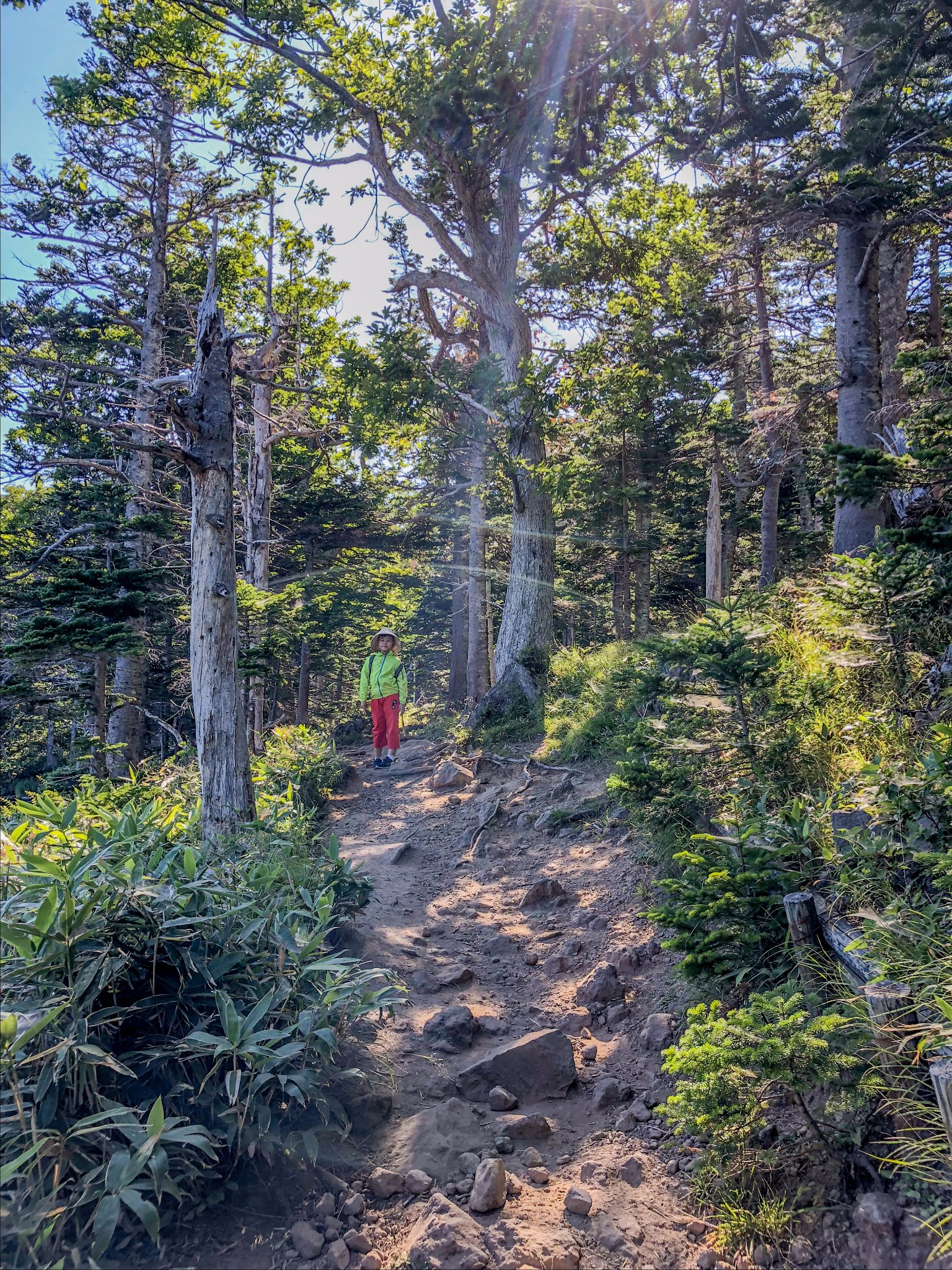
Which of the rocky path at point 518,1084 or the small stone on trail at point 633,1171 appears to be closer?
the rocky path at point 518,1084

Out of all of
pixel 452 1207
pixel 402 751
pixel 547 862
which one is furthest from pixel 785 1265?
pixel 402 751

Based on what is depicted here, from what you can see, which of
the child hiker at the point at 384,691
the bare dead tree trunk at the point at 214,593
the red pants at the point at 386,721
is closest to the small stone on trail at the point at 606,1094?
the bare dead tree trunk at the point at 214,593

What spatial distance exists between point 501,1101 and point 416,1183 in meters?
0.77

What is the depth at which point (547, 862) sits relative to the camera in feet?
23.8

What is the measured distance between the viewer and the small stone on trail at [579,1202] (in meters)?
2.94

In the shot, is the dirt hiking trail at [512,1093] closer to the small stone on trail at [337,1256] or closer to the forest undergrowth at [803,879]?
the small stone on trail at [337,1256]

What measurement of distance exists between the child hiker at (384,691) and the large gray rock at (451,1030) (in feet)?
26.0

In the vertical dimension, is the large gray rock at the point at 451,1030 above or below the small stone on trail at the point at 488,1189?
below

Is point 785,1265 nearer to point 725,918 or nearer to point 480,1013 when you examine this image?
point 725,918

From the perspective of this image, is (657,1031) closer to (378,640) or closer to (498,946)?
(498,946)

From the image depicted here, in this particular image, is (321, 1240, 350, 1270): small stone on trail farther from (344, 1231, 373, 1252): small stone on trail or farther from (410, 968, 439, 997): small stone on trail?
(410, 968, 439, 997): small stone on trail

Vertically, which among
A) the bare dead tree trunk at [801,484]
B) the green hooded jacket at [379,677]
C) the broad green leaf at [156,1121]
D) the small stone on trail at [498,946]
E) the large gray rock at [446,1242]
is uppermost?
the bare dead tree trunk at [801,484]

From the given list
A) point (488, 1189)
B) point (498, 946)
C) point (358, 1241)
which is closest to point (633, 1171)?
point (488, 1189)

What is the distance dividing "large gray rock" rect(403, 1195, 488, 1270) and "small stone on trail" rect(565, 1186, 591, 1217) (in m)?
0.41
